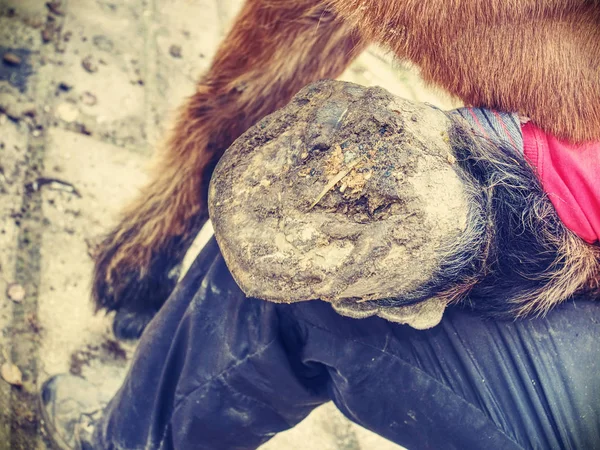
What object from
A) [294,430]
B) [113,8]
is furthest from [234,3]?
[294,430]

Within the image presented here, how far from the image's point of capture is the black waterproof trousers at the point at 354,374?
641mm

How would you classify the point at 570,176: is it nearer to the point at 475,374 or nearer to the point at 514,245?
the point at 514,245

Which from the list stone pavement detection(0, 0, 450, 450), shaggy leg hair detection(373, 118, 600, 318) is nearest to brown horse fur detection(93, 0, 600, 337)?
shaggy leg hair detection(373, 118, 600, 318)

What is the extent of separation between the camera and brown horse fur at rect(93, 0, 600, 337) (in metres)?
0.57

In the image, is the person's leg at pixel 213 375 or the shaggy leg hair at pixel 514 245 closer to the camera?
the shaggy leg hair at pixel 514 245

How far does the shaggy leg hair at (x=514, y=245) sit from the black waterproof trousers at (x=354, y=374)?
0.04 meters

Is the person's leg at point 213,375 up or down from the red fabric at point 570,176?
down

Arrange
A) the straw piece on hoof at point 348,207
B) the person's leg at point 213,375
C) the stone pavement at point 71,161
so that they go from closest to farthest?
1. the straw piece on hoof at point 348,207
2. the person's leg at point 213,375
3. the stone pavement at point 71,161

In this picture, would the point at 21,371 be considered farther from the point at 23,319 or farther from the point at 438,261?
the point at 438,261

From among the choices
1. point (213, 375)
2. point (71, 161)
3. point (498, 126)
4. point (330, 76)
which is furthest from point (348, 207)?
Result: point (71, 161)

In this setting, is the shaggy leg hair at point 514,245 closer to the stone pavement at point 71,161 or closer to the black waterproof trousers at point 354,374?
the black waterproof trousers at point 354,374

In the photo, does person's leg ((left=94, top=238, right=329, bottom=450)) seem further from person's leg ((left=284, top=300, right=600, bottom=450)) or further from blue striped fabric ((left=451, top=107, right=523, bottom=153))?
blue striped fabric ((left=451, top=107, right=523, bottom=153))

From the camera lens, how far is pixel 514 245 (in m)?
0.64

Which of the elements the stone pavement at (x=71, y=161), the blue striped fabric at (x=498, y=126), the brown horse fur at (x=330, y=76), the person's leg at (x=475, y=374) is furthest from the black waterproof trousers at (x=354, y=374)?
the stone pavement at (x=71, y=161)
